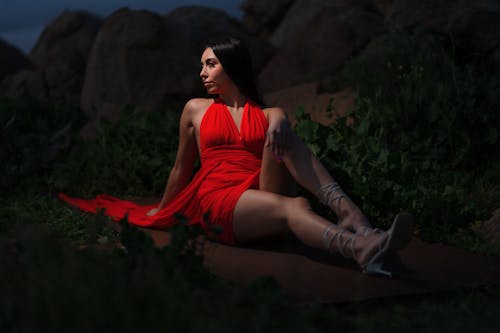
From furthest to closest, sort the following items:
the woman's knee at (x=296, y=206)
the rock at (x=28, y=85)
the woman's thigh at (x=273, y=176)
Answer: the rock at (x=28, y=85), the woman's thigh at (x=273, y=176), the woman's knee at (x=296, y=206)

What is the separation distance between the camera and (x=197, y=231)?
3129 mm

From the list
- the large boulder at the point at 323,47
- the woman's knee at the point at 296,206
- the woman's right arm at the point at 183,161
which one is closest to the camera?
the woman's knee at the point at 296,206

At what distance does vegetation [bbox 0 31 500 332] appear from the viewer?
2240mm

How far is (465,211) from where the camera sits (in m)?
4.80

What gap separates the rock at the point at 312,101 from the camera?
25.2 ft

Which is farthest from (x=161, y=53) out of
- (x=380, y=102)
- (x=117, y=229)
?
(x=117, y=229)

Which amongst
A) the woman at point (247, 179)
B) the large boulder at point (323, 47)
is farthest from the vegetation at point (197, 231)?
the large boulder at point (323, 47)

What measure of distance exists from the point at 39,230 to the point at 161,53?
296 inches

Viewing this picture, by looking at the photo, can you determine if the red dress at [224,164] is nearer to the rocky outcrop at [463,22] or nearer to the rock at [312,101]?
the rock at [312,101]

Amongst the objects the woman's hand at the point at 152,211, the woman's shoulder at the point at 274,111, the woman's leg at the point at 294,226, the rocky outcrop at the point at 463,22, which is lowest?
the woman's hand at the point at 152,211

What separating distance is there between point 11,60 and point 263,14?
254 inches

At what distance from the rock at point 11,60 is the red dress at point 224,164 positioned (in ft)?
41.0

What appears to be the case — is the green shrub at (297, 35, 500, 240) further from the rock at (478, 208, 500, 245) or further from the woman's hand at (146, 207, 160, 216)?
the woman's hand at (146, 207, 160, 216)

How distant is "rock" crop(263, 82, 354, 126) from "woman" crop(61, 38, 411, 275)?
3002 mm
